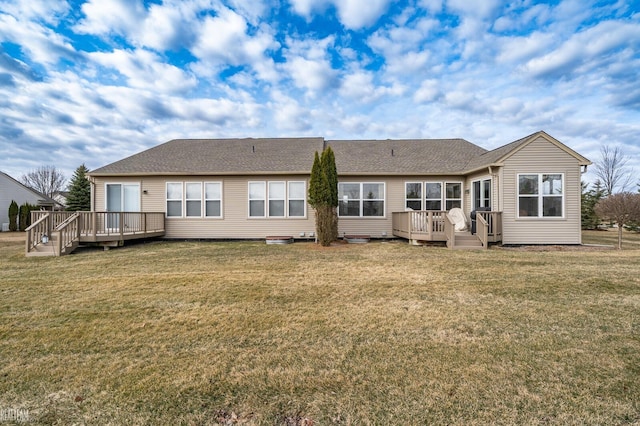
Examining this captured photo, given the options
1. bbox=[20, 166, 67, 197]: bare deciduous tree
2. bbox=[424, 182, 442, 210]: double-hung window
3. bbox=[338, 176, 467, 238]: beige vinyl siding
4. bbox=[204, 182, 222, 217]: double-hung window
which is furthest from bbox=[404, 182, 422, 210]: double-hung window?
bbox=[20, 166, 67, 197]: bare deciduous tree

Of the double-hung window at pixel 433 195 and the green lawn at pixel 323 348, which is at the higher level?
the double-hung window at pixel 433 195

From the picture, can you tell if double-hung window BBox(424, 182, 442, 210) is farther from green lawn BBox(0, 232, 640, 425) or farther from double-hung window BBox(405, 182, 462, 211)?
green lawn BBox(0, 232, 640, 425)

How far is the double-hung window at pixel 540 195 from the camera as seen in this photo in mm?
10633

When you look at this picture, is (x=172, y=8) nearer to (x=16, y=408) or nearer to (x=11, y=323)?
(x=11, y=323)

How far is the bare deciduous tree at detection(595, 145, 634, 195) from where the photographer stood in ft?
103

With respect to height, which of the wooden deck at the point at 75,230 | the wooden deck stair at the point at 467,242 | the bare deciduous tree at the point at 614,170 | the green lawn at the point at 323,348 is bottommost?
the green lawn at the point at 323,348

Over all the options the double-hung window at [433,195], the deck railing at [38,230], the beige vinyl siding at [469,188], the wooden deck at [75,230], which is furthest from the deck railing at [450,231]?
the deck railing at [38,230]

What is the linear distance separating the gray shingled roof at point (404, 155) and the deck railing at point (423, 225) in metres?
2.42

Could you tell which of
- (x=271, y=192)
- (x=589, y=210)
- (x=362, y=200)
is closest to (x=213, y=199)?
(x=271, y=192)

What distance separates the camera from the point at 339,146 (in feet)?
51.9

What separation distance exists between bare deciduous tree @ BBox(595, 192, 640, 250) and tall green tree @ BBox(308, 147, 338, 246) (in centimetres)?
989

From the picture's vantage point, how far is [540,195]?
35.0 feet

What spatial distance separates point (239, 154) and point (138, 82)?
6.39 m

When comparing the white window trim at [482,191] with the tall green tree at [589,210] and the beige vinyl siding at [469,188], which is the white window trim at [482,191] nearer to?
the beige vinyl siding at [469,188]
